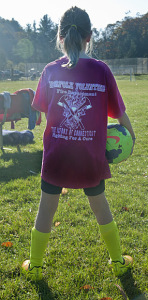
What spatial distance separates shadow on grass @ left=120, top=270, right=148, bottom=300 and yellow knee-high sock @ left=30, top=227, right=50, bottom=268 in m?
0.69

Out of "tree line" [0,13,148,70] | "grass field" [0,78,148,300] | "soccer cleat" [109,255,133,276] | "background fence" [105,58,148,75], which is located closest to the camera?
"grass field" [0,78,148,300]

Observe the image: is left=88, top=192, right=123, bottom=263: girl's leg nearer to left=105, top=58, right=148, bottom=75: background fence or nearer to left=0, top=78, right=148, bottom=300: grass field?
left=0, top=78, right=148, bottom=300: grass field

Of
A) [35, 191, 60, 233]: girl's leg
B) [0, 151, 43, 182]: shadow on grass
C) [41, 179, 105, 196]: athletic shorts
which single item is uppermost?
[41, 179, 105, 196]: athletic shorts

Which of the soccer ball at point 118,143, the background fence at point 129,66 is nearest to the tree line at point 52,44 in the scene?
the background fence at point 129,66

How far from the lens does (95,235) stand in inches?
125

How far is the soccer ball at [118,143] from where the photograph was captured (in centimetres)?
243

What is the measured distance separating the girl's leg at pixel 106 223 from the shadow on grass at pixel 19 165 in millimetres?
2589

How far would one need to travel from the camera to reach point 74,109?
217 cm

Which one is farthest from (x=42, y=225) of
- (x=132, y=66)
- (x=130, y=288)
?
(x=132, y=66)

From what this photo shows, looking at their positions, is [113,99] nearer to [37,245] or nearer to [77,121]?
[77,121]

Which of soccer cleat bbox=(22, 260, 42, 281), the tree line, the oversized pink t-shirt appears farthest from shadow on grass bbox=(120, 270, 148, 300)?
the tree line

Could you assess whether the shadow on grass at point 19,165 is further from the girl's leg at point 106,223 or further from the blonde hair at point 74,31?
the blonde hair at point 74,31

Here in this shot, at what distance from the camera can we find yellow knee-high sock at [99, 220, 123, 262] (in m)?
2.47

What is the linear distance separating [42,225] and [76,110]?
93 centimetres
